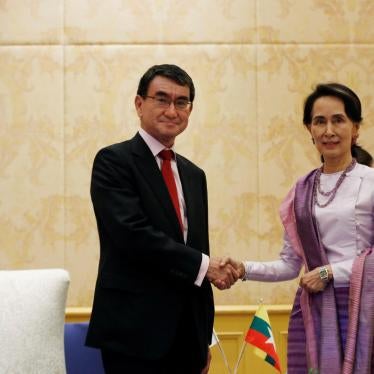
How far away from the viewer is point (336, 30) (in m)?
4.03

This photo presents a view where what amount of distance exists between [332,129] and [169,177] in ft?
1.88

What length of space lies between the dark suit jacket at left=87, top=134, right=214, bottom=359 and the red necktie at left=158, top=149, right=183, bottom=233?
0.04 meters

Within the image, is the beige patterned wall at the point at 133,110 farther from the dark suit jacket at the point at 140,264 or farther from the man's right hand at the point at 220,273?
the dark suit jacket at the point at 140,264

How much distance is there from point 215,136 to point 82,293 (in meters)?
1.13

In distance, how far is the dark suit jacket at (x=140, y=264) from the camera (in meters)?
2.24

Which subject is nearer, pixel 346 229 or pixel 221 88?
pixel 346 229

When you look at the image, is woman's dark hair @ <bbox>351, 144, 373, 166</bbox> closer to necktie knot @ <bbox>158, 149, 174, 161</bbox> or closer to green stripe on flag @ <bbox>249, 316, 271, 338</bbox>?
necktie knot @ <bbox>158, 149, 174, 161</bbox>

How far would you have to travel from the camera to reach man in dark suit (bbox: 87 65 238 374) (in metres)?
2.24

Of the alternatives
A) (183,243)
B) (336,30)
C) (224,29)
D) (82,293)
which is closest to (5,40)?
(224,29)

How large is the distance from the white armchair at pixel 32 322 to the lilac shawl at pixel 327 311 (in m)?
0.83

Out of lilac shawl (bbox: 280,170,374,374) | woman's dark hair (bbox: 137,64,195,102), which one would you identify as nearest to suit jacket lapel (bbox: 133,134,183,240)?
woman's dark hair (bbox: 137,64,195,102)

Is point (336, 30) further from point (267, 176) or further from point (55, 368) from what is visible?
point (55, 368)

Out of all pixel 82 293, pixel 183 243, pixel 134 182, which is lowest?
pixel 82 293

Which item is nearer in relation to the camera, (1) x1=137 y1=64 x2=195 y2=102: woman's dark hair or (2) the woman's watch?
(2) the woman's watch
